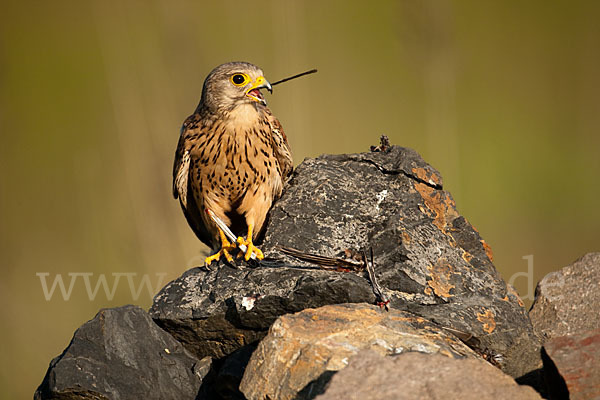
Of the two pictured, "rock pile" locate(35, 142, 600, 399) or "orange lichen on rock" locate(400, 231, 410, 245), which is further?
"orange lichen on rock" locate(400, 231, 410, 245)

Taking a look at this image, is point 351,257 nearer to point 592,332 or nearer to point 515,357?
point 515,357

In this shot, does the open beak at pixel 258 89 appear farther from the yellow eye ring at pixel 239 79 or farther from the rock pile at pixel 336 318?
the rock pile at pixel 336 318

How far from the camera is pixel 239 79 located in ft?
9.40

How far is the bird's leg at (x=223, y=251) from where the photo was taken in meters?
2.79

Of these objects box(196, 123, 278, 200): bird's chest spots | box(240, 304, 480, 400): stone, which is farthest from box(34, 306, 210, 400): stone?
box(196, 123, 278, 200): bird's chest spots

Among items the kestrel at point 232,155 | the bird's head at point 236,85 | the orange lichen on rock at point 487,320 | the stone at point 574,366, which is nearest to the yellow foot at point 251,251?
the kestrel at point 232,155

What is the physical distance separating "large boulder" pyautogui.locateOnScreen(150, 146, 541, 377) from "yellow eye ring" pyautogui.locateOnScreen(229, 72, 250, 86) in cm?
55

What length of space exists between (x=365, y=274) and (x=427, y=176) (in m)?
0.82

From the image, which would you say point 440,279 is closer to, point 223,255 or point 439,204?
point 439,204

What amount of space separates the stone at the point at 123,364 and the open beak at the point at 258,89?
1.13 metres

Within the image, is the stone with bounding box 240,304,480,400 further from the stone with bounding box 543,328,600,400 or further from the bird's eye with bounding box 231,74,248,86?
the bird's eye with bounding box 231,74,248,86

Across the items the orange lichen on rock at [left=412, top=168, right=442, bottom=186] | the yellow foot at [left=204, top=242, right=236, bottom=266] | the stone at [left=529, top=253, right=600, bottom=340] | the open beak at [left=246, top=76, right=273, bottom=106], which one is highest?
the open beak at [left=246, top=76, right=273, bottom=106]

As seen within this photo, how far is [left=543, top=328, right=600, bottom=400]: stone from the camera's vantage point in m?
1.66

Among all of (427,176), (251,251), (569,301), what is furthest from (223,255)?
(569,301)
